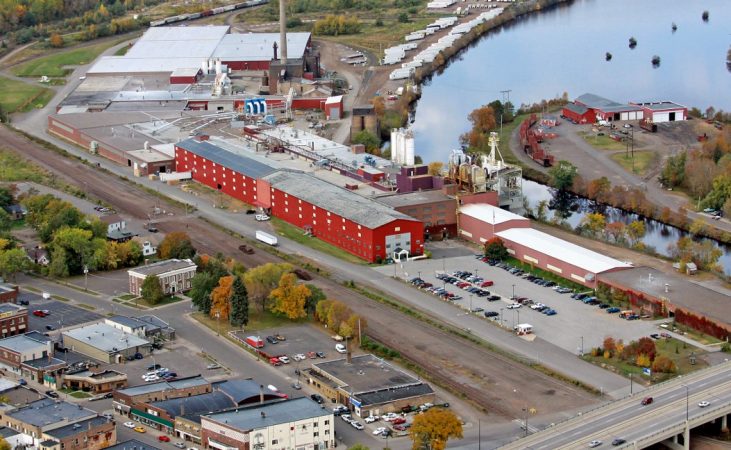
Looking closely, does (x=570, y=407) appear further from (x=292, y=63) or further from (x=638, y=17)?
(x=638, y=17)

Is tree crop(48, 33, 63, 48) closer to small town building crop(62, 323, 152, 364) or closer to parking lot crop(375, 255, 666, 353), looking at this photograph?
parking lot crop(375, 255, 666, 353)

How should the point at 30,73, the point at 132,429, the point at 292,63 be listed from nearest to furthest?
the point at 132,429, the point at 292,63, the point at 30,73

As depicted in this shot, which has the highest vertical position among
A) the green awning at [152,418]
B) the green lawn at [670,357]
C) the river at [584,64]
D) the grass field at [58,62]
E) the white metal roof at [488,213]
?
the white metal roof at [488,213]

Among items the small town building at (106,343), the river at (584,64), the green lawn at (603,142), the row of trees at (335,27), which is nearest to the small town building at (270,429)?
the small town building at (106,343)

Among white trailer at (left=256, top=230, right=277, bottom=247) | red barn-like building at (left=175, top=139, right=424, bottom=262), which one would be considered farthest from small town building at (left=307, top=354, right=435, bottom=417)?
white trailer at (left=256, top=230, right=277, bottom=247)

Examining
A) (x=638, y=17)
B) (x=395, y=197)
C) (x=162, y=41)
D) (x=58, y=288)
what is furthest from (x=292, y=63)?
(x=638, y=17)

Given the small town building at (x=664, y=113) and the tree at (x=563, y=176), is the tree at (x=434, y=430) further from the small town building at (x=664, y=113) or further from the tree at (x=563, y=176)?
the small town building at (x=664, y=113)
